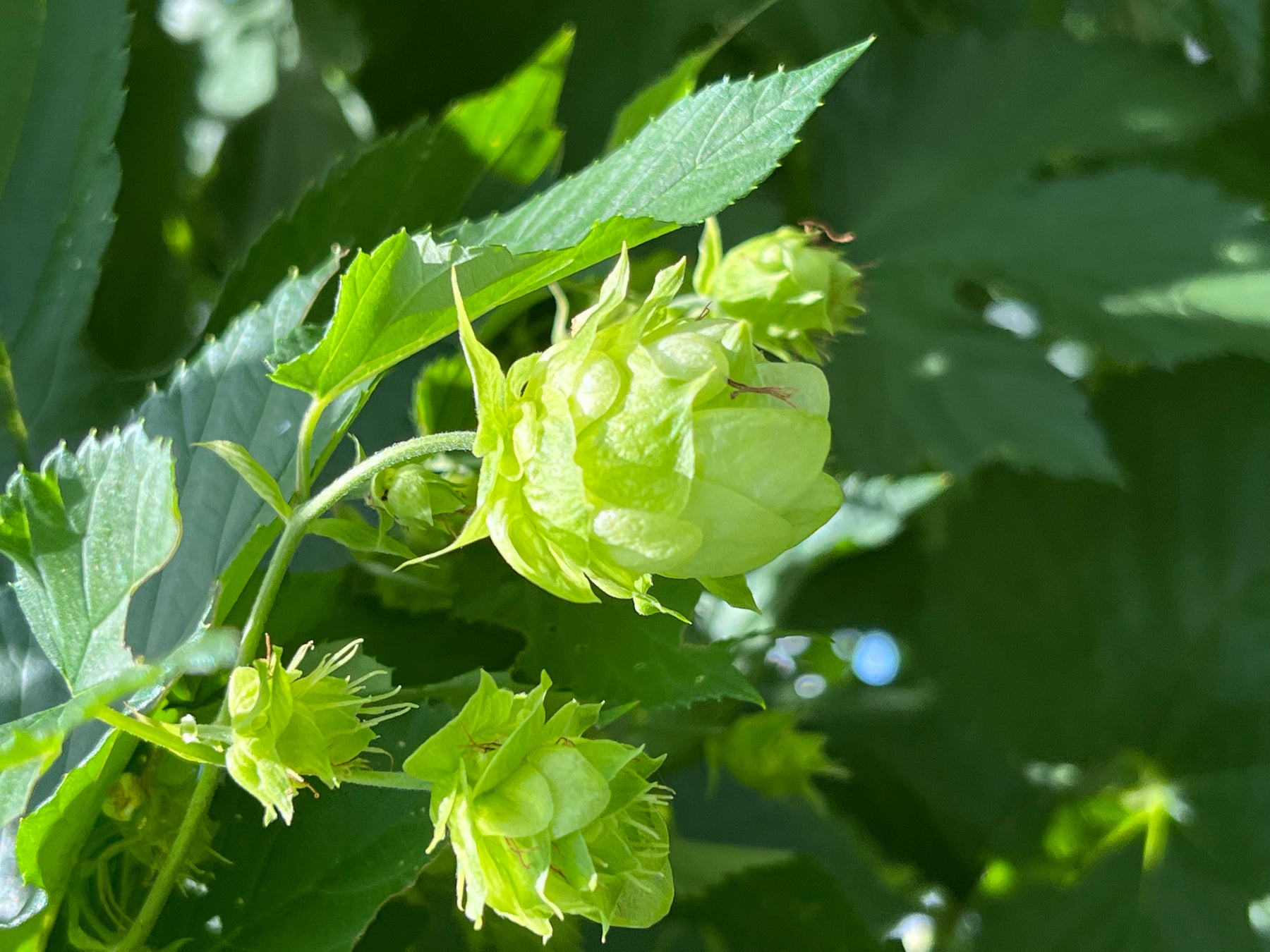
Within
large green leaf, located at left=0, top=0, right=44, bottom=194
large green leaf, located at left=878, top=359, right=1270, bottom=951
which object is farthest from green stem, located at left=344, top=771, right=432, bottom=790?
large green leaf, located at left=878, top=359, right=1270, bottom=951

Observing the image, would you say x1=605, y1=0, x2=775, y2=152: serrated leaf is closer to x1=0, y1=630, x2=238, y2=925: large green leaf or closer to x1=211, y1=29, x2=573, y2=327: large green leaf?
x1=211, y1=29, x2=573, y2=327: large green leaf

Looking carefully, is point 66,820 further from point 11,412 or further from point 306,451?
point 11,412

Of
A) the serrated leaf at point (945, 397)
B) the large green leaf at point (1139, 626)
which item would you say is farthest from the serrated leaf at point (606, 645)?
the large green leaf at point (1139, 626)

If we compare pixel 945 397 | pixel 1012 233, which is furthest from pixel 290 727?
pixel 1012 233

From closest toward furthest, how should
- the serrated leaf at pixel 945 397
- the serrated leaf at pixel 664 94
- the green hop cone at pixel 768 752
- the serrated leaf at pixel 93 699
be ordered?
1. the serrated leaf at pixel 93 699
2. the serrated leaf at pixel 664 94
3. the green hop cone at pixel 768 752
4. the serrated leaf at pixel 945 397

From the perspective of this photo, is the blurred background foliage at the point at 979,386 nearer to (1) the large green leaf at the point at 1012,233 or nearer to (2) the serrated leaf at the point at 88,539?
(1) the large green leaf at the point at 1012,233
